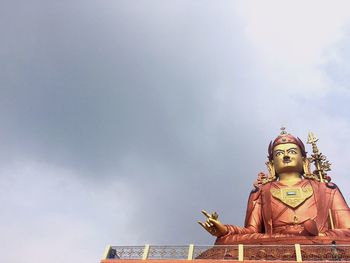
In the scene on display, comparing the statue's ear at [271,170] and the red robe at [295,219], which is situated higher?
the statue's ear at [271,170]

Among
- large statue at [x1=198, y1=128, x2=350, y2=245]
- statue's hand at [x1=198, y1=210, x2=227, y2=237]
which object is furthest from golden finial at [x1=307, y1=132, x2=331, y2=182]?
statue's hand at [x1=198, y1=210, x2=227, y2=237]

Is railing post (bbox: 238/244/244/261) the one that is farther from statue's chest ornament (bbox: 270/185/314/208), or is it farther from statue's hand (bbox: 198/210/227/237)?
statue's chest ornament (bbox: 270/185/314/208)

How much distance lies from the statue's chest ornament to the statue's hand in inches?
124

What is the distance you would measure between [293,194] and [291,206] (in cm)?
54

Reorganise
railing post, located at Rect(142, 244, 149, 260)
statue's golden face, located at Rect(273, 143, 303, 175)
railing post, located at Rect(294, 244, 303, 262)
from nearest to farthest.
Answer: railing post, located at Rect(294, 244, 303, 262) < railing post, located at Rect(142, 244, 149, 260) < statue's golden face, located at Rect(273, 143, 303, 175)

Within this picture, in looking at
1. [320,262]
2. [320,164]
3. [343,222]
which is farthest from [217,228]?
[320,164]

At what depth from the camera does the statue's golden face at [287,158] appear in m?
14.3

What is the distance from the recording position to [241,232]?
39.0 feet

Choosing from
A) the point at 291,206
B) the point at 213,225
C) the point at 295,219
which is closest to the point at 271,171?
the point at 291,206

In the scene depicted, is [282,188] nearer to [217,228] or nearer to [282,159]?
[282,159]

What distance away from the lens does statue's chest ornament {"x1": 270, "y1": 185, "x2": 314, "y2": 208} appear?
1278 cm

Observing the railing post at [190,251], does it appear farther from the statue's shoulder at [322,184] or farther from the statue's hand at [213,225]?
the statue's shoulder at [322,184]

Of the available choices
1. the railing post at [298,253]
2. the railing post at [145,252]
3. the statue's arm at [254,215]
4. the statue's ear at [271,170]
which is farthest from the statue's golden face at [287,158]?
the railing post at [145,252]

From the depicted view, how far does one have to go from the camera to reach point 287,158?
1446 centimetres
